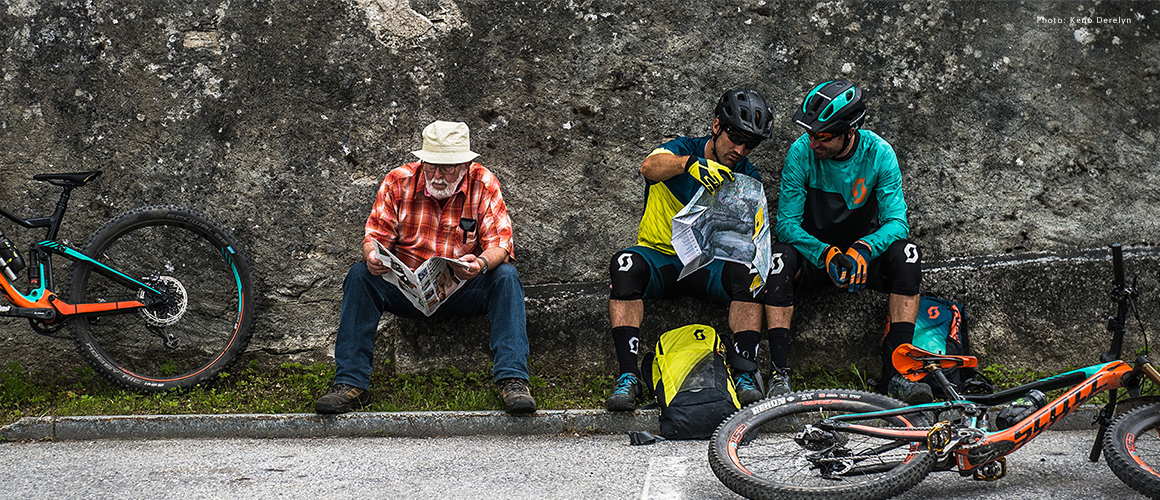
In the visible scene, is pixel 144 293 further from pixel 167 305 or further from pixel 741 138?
pixel 741 138

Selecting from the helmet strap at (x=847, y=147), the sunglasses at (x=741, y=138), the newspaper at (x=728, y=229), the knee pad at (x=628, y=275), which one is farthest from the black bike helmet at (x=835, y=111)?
the knee pad at (x=628, y=275)

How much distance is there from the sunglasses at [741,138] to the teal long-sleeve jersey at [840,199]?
13.9 inches

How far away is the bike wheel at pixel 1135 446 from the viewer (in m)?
3.33

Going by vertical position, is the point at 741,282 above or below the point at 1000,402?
above

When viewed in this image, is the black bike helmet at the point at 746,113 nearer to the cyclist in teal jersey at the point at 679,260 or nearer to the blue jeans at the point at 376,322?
the cyclist in teal jersey at the point at 679,260

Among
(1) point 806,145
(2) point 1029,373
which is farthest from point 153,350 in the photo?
(2) point 1029,373

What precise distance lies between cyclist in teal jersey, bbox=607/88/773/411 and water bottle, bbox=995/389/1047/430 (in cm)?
136

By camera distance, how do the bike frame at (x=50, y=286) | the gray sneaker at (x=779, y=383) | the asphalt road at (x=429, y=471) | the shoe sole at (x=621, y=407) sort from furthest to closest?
the bike frame at (x=50, y=286) → the gray sneaker at (x=779, y=383) → the shoe sole at (x=621, y=407) → the asphalt road at (x=429, y=471)

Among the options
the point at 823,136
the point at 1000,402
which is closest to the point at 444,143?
the point at 823,136

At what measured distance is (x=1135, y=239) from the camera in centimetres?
562

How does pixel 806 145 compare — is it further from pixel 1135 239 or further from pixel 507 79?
pixel 1135 239

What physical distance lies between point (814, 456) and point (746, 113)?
2.21 meters

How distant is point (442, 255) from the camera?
17.0 feet

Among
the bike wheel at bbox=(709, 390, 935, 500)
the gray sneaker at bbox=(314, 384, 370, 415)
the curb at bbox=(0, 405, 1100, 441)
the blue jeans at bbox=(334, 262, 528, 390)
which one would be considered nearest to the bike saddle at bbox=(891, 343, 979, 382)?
the bike wheel at bbox=(709, 390, 935, 500)
